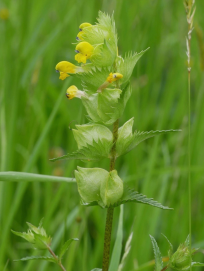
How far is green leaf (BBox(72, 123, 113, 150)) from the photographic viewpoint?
693mm

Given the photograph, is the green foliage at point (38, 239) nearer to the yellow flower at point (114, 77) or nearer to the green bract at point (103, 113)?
the green bract at point (103, 113)

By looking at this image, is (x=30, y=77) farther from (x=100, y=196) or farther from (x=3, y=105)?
(x=100, y=196)

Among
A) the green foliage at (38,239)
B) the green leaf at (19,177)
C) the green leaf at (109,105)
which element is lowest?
the green foliage at (38,239)

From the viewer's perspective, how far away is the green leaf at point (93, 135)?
2.27 ft

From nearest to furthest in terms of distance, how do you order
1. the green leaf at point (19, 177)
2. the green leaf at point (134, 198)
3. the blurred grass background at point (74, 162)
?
the green leaf at point (134, 198), the green leaf at point (19, 177), the blurred grass background at point (74, 162)

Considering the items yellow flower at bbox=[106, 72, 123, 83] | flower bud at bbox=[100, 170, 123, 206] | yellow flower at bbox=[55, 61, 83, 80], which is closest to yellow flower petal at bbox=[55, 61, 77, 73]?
→ yellow flower at bbox=[55, 61, 83, 80]

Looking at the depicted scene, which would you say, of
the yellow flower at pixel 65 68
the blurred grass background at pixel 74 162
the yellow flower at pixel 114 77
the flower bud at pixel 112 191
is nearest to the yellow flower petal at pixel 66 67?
the yellow flower at pixel 65 68

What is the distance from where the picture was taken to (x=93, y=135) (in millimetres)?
700

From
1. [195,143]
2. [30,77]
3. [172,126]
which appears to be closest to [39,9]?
[30,77]

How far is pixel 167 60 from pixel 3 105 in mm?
1616

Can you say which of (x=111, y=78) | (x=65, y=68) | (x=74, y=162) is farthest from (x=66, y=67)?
(x=74, y=162)

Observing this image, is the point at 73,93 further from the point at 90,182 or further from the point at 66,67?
the point at 90,182

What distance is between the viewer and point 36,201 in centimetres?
161

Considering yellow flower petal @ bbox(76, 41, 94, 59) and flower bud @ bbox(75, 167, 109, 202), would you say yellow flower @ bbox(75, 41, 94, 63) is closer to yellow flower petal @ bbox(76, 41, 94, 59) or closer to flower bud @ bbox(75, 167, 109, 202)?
yellow flower petal @ bbox(76, 41, 94, 59)
